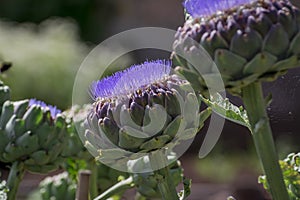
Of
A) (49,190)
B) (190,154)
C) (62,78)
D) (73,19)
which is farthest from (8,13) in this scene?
(49,190)

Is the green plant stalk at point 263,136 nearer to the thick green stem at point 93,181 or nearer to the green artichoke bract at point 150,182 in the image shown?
the green artichoke bract at point 150,182

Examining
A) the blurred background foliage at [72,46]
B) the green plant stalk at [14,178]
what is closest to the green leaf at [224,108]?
the green plant stalk at [14,178]

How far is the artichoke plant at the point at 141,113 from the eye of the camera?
67 cm

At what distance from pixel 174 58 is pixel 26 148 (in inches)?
15.8

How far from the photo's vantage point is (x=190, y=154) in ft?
15.4

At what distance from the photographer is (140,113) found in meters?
0.67

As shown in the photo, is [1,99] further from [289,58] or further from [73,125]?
[289,58]

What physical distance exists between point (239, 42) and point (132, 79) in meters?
0.16

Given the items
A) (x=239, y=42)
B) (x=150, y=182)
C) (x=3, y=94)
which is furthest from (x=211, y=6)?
(x=3, y=94)

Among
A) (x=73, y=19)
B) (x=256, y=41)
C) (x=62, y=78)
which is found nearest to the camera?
(x=256, y=41)

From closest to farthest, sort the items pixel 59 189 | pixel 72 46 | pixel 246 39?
pixel 246 39 < pixel 59 189 < pixel 72 46

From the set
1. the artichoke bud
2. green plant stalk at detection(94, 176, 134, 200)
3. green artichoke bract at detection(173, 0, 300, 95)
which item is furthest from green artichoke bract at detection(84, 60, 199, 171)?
the artichoke bud

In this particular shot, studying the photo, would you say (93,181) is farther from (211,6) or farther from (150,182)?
(211,6)

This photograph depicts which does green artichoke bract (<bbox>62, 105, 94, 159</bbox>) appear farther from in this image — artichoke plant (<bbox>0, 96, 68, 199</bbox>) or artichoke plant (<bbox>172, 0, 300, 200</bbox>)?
artichoke plant (<bbox>172, 0, 300, 200</bbox>)
